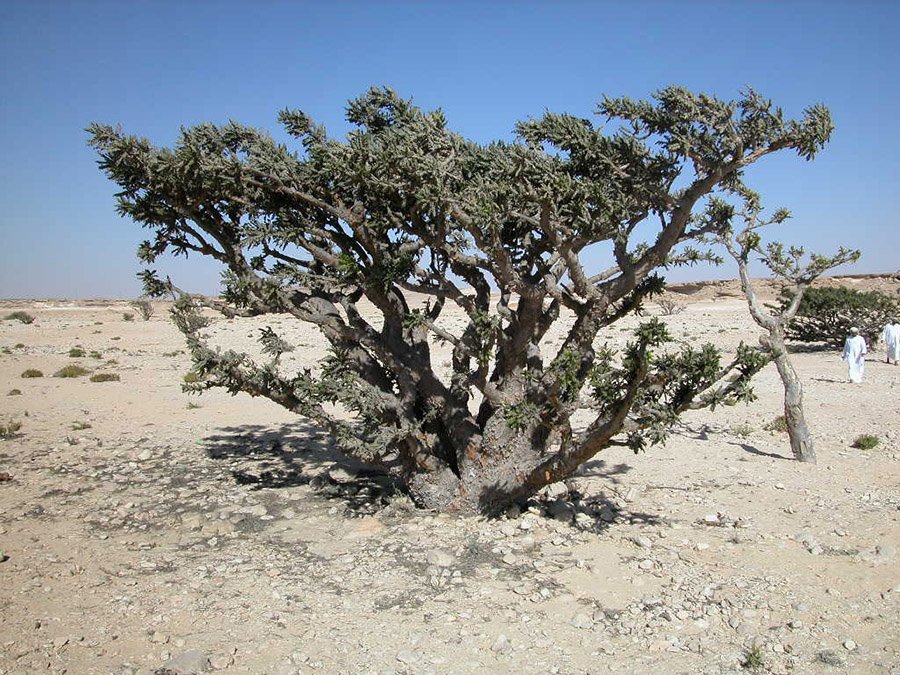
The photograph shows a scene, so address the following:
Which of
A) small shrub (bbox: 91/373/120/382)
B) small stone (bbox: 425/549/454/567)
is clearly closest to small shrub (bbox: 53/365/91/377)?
small shrub (bbox: 91/373/120/382)

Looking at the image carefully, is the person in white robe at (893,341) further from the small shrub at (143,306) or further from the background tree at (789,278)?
the small shrub at (143,306)

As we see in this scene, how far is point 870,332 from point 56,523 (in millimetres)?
25176

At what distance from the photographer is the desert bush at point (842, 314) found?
2342 cm

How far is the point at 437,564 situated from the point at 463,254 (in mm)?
3133

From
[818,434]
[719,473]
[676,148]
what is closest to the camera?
[676,148]

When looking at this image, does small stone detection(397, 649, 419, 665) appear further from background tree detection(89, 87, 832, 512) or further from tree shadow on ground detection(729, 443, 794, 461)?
tree shadow on ground detection(729, 443, 794, 461)

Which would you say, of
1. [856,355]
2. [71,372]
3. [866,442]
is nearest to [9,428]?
[71,372]

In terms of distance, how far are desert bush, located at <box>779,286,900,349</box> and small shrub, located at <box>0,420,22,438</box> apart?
22.9 metres

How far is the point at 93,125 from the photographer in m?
7.13

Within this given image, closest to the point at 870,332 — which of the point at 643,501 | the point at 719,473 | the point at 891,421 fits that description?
the point at 891,421

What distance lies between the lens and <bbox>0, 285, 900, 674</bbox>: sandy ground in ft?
16.2

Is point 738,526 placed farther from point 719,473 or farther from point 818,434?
point 818,434

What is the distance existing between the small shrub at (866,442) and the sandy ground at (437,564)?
0.90ft

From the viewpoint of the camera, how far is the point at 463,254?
696cm
